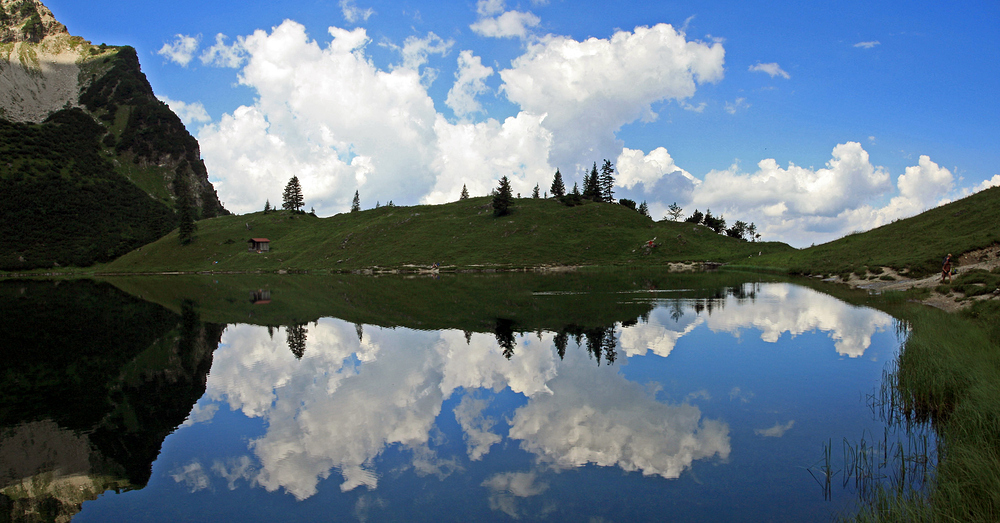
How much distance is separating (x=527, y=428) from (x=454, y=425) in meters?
2.32

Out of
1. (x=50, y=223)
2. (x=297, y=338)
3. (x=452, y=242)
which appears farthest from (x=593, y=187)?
(x=50, y=223)

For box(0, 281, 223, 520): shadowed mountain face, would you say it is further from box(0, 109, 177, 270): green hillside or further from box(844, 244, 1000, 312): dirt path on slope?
box(0, 109, 177, 270): green hillside

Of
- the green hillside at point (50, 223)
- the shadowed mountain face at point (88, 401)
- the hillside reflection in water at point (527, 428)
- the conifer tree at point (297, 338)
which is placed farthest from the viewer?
the green hillside at point (50, 223)

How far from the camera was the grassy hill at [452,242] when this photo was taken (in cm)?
12061

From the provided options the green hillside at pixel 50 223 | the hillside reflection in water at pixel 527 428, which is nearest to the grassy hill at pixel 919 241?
the hillside reflection in water at pixel 527 428

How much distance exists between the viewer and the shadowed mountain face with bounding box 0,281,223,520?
452 inches

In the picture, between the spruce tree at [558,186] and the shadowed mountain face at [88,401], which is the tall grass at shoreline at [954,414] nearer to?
the shadowed mountain face at [88,401]

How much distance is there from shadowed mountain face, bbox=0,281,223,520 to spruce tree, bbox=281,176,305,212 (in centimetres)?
15952

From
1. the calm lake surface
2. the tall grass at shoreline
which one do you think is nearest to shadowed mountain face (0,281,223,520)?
the calm lake surface

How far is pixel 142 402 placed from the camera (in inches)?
688

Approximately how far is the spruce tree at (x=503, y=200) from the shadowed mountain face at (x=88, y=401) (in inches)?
4654

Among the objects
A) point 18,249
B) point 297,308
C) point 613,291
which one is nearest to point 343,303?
point 297,308

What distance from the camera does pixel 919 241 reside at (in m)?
62.1

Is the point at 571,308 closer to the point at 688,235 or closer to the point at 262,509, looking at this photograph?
the point at 262,509
